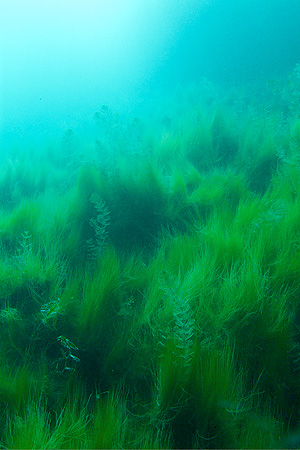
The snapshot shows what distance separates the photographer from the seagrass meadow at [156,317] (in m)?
1.02

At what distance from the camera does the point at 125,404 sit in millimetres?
1103

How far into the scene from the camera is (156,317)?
1432mm

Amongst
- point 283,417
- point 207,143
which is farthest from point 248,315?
point 207,143

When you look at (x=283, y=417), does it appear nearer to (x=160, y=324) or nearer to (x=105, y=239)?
(x=160, y=324)

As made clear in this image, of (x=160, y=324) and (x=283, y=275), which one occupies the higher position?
(x=283, y=275)

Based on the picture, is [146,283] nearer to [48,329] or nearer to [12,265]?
[48,329]

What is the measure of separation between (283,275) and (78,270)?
142 cm

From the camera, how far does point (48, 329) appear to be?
4.96ft

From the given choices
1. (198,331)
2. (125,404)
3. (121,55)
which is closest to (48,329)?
(125,404)

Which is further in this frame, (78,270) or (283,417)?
(78,270)

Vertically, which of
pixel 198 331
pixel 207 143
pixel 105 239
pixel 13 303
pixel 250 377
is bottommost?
pixel 250 377

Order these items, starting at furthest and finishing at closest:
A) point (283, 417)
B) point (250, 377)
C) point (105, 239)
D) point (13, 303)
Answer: point (105, 239) → point (13, 303) → point (250, 377) → point (283, 417)

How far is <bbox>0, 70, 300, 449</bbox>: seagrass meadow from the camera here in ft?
3.34

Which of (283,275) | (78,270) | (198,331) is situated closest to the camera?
(198,331)
